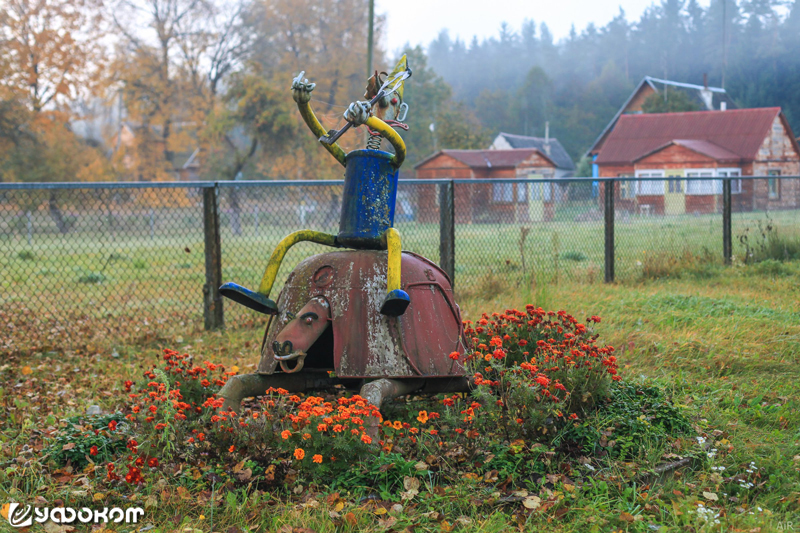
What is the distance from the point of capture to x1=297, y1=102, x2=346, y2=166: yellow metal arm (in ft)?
14.2

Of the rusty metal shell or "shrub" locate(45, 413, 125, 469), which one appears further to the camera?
the rusty metal shell

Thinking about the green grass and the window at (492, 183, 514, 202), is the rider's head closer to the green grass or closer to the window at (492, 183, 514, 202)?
the green grass

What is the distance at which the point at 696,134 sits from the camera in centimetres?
3556

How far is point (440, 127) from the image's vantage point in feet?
143

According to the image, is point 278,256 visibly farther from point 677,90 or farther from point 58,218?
point 677,90

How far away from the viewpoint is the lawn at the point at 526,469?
3.19m

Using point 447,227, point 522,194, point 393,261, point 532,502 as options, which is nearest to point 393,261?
point 393,261

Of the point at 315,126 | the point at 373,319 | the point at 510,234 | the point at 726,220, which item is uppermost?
the point at 315,126

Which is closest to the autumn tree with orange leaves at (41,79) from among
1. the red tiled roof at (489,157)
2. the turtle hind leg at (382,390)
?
the red tiled roof at (489,157)

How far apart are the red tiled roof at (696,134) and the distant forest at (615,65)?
942cm

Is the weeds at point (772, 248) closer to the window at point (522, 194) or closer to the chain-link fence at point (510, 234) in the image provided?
the chain-link fence at point (510, 234)

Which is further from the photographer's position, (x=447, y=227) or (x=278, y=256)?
(x=447, y=227)

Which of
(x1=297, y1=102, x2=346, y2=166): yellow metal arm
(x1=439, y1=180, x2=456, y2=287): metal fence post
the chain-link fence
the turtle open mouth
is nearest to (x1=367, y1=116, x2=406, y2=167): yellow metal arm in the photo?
(x1=297, y1=102, x2=346, y2=166): yellow metal arm

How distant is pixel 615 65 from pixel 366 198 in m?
88.3
